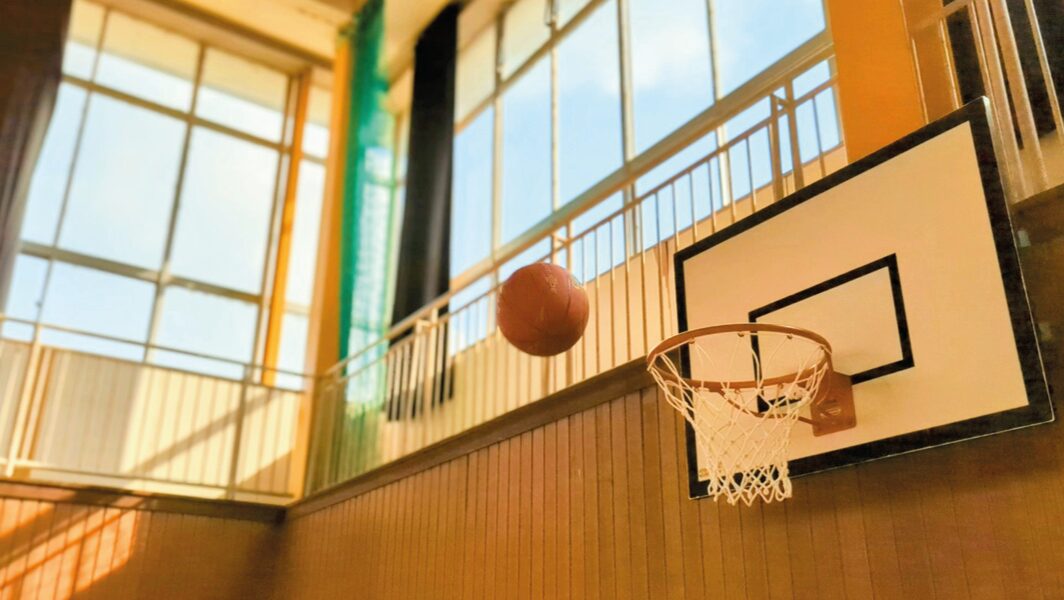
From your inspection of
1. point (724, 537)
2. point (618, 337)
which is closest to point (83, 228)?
point (618, 337)

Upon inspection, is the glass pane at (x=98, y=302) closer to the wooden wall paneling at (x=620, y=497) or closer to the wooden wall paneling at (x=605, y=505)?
the wooden wall paneling at (x=605, y=505)

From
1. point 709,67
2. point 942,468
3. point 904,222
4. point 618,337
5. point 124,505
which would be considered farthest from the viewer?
point 124,505

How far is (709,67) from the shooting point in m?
7.54

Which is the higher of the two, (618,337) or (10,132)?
(10,132)

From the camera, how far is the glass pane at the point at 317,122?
39.8 ft

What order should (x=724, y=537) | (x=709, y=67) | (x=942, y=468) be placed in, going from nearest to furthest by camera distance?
(x=942, y=468)
(x=724, y=537)
(x=709, y=67)

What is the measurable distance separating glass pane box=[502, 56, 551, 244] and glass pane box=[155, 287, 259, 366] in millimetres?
3371

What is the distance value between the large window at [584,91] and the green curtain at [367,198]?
2.71ft

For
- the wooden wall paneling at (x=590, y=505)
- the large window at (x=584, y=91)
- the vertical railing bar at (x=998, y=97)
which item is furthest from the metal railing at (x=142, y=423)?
the vertical railing bar at (x=998, y=97)

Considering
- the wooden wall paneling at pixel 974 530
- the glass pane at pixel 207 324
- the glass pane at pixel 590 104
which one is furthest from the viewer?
the glass pane at pixel 207 324

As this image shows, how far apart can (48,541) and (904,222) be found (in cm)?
703

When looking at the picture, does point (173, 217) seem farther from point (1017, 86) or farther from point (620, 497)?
point (1017, 86)

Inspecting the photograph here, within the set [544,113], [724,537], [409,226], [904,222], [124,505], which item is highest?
[544,113]

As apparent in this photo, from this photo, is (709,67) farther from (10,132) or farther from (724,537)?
(10,132)
